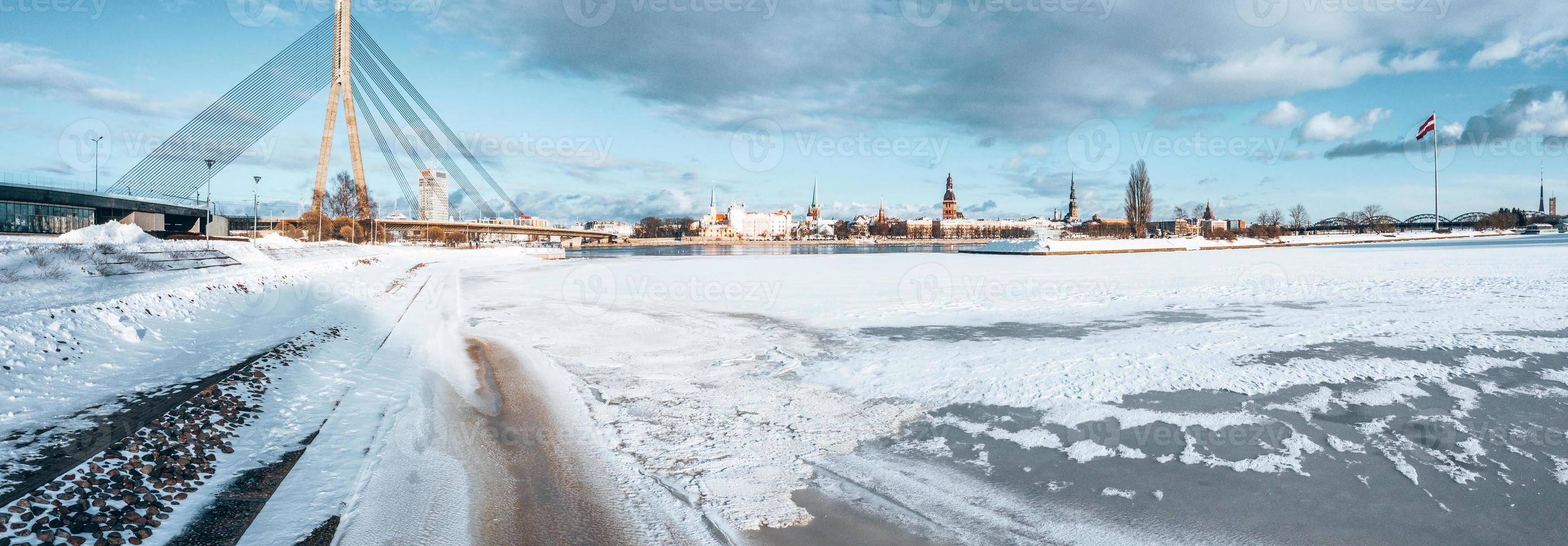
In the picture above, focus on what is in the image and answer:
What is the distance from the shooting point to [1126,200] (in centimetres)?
7425

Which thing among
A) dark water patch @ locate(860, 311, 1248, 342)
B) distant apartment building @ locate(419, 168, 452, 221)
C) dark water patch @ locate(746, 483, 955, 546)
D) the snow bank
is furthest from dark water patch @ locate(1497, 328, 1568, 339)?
distant apartment building @ locate(419, 168, 452, 221)

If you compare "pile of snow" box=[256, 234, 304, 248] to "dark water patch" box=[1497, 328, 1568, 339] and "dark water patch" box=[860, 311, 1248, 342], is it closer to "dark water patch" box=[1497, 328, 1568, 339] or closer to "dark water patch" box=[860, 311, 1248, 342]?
"dark water patch" box=[860, 311, 1248, 342]

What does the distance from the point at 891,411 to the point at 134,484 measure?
525cm

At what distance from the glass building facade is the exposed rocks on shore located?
48295 mm

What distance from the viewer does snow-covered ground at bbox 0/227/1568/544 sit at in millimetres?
3945

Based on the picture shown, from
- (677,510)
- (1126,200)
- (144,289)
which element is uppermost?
(1126,200)

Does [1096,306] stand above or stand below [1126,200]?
below

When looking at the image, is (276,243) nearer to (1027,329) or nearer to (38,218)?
(38,218)

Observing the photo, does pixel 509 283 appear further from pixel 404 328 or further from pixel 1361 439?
pixel 1361 439

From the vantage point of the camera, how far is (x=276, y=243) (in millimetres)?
39062

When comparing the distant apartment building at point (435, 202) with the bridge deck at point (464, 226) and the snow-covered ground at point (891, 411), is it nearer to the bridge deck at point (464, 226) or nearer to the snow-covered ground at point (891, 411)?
the bridge deck at point (464, 226)

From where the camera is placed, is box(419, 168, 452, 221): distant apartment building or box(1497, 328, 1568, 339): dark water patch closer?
box(1497, 328, 1568, 339): dark water patch

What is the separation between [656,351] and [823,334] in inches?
107

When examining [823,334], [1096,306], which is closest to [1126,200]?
[1096,306]
